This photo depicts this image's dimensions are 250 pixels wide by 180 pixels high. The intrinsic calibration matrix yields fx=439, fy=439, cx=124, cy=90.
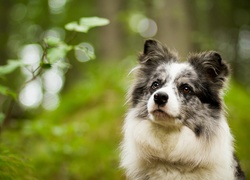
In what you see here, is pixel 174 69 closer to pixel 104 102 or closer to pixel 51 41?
pixel 51 41

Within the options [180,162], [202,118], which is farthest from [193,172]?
[202,118]

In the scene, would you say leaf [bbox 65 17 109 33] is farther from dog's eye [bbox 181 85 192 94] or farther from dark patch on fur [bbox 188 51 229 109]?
dark patch on fur [bbox 188 51 229 109]

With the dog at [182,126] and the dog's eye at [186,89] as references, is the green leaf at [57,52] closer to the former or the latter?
the dog at [182,126]

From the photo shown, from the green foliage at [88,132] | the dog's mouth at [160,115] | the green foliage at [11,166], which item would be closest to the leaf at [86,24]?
the dog's mouth at [160,115]

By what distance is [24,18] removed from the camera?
17.8m

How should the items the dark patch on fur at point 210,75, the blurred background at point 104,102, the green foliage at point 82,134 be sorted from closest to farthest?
the dark patch on fur at point 210,75 → the blurred background at point 104,102 → the green foliage at point 82,134

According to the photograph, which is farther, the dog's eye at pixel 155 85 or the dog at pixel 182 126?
the dog's eye at pixel 155 85

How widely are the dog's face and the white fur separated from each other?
107 mm

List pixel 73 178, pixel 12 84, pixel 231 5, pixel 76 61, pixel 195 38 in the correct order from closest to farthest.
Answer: pixel 73 178 → pixel 195 38 → pixel 231 5 → pixel 12 84 → pixel 76 61

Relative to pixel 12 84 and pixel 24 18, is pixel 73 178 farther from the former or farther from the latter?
pixel 24 18

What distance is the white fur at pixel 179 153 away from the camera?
14.4 ft

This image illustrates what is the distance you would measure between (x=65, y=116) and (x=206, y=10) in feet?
26.6

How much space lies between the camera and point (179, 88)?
4516 mm

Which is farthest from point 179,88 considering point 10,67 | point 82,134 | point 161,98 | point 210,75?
point 82,134
